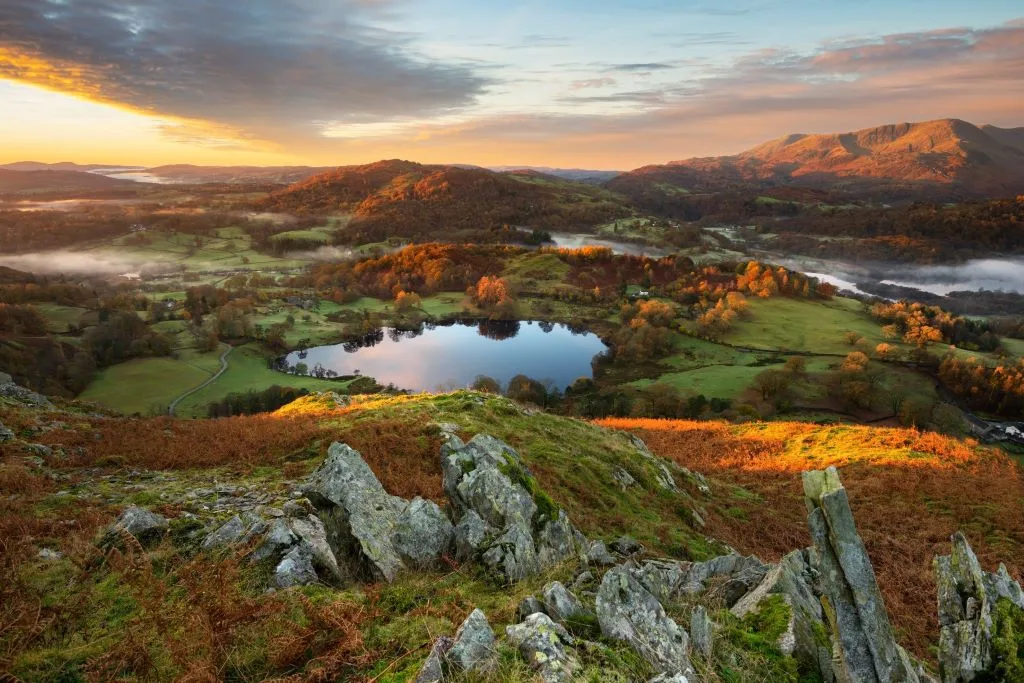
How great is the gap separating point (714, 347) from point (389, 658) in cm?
11184

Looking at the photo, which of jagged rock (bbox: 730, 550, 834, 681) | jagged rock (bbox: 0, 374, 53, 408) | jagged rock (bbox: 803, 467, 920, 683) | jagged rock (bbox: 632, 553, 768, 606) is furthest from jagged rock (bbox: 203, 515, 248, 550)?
jagged rock (bbox: 0, 374, 53, 408)

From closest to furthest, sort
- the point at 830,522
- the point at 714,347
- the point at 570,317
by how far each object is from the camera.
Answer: the point at 830,522
the point at 714,347
the point at 570,317

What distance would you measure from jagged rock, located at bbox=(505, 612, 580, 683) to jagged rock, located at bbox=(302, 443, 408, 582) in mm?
4033

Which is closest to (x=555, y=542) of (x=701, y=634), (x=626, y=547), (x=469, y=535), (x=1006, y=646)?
(x=469, y=535)

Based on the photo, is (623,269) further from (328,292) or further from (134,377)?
(134,377)

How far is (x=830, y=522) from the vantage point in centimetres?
632

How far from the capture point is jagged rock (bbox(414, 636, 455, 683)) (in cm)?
512

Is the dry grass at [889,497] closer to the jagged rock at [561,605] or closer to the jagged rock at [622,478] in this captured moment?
the jagged rock at [622,478]

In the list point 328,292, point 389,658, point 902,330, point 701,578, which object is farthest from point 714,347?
point 328,292

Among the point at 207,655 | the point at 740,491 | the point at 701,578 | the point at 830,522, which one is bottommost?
the point at 740,491

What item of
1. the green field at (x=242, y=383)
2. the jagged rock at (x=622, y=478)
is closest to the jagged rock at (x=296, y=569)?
the jagged rock at (x=622, y=478)

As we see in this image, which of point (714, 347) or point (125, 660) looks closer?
point (125, 660)

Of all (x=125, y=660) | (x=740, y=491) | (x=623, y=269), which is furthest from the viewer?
(x=623, y=269)

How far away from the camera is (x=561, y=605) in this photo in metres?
6.84
